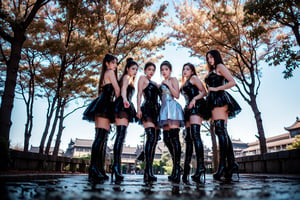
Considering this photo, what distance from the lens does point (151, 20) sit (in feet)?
31.9

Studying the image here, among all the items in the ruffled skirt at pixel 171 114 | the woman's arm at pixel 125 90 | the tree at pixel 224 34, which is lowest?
the ruffled skirt at pixel 171 114

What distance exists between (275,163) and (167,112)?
5.16 meters

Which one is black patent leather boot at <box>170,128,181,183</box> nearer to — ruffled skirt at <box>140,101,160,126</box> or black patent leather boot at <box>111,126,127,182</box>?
ruffled skirt at <box>140,101,160,126</box>

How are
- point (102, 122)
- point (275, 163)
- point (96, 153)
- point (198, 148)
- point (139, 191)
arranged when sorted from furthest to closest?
point (275, 163) → point (102, 122) → point (96, 153) → point (198, 148) → point (139, 191)

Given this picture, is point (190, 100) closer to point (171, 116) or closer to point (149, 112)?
point (171, 116)

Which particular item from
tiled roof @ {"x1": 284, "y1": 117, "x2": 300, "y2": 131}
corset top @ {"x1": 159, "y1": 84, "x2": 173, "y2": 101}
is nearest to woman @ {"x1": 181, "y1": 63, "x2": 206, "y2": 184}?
corset top @ {"x1": 159, "y1": 84, "x2": 173, "y2": 101}

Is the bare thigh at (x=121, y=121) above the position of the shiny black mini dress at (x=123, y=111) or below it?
below

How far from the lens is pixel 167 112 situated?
366 cm

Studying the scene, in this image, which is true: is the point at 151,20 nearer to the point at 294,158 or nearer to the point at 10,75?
the point at 10,75

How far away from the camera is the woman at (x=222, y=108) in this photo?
3.51m

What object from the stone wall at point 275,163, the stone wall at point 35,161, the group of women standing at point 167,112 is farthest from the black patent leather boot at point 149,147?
the stone wall at point 275,163

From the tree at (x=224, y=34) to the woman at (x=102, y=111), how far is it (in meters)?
6.40

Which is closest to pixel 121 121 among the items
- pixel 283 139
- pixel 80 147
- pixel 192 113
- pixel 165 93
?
pixel 165 93

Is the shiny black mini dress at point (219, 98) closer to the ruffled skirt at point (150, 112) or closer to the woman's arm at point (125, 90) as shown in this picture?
the ruffled skirt at point (150, 112)
